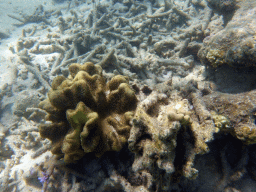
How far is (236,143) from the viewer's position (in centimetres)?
256

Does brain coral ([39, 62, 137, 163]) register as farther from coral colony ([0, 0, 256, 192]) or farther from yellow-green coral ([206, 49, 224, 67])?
yellow-green coral ([206, 49, 224, 67])

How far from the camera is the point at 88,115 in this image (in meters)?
2.01

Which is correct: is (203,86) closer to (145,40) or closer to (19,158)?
(145,40)

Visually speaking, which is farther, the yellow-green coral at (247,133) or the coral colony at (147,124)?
the yellow-green coral at (247,133)

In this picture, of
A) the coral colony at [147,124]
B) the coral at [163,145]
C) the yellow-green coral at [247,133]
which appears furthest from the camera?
the yellow-green coral at [247,133]

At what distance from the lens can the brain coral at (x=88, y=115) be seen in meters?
1.99

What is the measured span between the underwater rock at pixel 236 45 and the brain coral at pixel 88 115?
2.08 metres

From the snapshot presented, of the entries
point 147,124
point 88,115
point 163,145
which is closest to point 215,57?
point 147,124

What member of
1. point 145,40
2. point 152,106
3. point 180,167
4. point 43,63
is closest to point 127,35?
point 145,40

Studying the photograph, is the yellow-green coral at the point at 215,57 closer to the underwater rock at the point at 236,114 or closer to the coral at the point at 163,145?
the underwater rock at the point at 236,114

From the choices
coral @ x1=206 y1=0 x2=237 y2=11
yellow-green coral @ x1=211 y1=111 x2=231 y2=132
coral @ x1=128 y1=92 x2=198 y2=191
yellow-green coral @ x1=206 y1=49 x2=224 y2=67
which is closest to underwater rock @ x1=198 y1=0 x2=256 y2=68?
yellow-green coral @ x1=206 y1=49 x2=224 y2=67

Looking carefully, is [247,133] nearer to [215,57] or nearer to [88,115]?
[215,57]

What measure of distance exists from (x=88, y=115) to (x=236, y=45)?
301cm

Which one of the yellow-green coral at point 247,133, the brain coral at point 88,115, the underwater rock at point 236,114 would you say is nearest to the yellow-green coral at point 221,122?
the underwater rock at point 236,114
